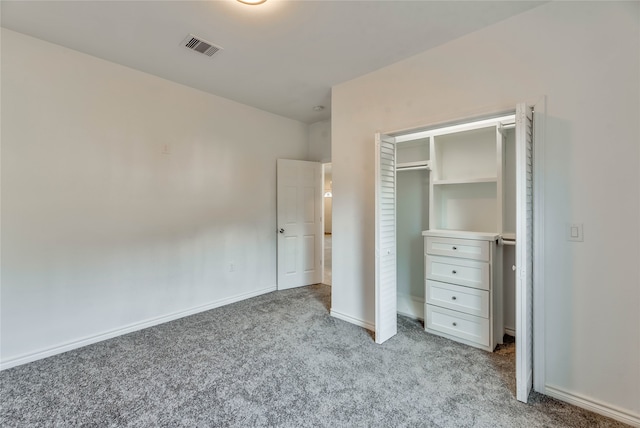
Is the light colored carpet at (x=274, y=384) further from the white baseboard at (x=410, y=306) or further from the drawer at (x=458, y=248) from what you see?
the drawer at (x=458, y=248)

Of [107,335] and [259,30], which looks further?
[107,335]

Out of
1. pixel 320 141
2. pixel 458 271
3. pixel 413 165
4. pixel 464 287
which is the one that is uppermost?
pixel 320 141

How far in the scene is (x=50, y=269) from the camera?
2418 mm

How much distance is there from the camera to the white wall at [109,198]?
7.49 ft

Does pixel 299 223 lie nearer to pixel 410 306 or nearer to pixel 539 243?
pixel 410 306

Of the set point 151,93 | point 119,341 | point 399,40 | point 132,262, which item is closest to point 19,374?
point 119,341

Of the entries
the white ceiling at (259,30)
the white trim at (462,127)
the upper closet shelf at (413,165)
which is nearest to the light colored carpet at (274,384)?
the upper closet shelf at (413,165)

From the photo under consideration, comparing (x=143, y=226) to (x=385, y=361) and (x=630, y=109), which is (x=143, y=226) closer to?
(x=385, y=361)

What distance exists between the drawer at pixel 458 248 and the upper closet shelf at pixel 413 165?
2.49 ft

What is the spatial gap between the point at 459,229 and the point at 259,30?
2652mm

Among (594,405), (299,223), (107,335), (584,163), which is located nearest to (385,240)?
(584,163)

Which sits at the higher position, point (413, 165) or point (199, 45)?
point (199, 45)

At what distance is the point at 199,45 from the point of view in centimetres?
242

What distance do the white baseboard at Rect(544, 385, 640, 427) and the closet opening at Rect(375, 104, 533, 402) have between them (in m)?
0.14
